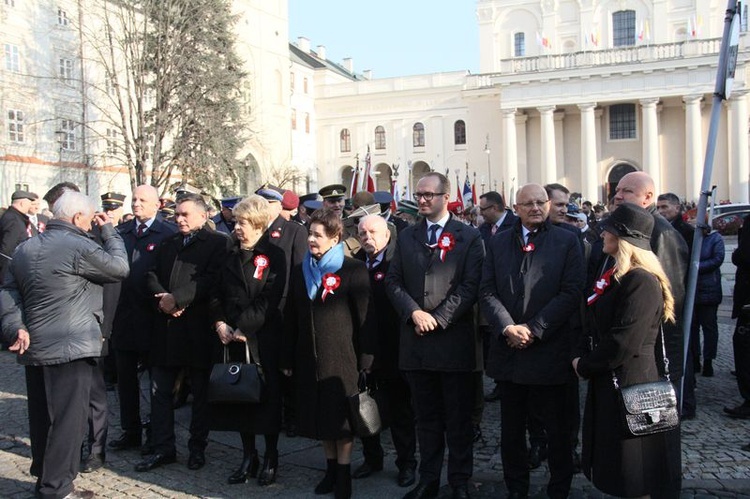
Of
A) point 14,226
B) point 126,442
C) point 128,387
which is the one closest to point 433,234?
point 128,387

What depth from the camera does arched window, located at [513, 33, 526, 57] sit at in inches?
2280

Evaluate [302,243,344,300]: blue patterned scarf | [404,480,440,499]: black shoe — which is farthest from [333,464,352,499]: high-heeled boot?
[302,243,344,300]: blue patterned scarf

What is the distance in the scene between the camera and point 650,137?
48062mm

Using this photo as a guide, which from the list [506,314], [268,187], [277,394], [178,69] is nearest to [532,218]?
[506,314]

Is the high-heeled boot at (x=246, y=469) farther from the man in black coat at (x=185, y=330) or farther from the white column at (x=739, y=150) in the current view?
the white column at (x=739, y=150)

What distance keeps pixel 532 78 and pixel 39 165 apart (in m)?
33.9

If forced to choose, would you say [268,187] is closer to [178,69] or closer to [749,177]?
[178,69]

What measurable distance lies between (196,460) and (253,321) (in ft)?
4.86

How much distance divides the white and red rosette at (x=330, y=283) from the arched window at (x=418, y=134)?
58.1 metres

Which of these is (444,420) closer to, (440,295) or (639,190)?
(440,295)

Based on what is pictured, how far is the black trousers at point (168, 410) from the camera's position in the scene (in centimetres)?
607

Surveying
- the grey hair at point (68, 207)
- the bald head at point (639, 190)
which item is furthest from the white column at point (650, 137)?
the grey hair at point (68, 207)

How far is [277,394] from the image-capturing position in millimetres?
5629

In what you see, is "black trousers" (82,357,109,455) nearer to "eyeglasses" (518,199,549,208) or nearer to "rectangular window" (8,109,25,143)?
"eyeglasses" (518,199,549,208)
